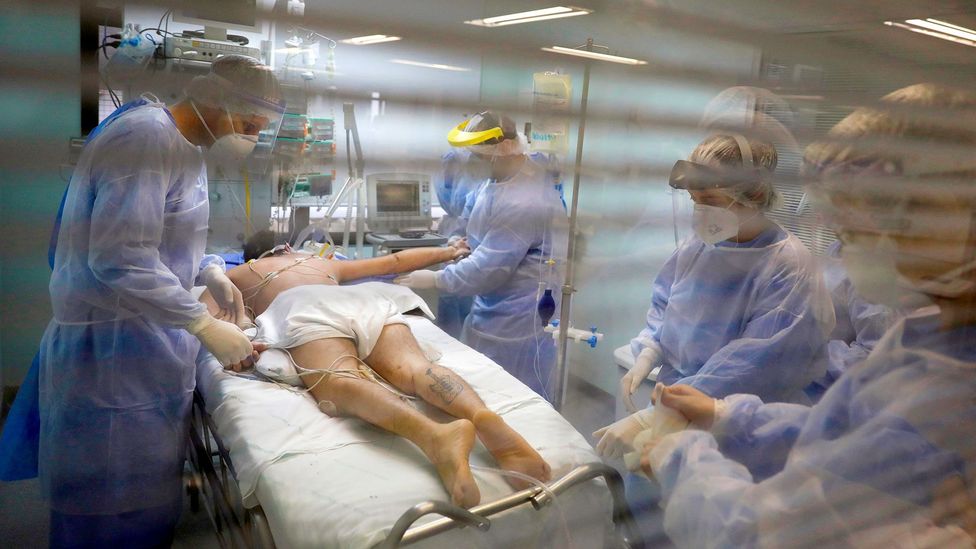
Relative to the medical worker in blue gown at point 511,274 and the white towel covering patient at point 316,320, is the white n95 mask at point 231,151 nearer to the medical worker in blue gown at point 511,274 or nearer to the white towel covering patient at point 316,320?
the white towel covering patient at point 316,320

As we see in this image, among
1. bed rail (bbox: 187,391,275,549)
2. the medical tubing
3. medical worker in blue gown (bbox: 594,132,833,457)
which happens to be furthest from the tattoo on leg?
bed rail (bbox: 187,391,275,549)

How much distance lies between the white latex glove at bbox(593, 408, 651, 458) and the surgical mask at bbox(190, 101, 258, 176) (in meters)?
0.90

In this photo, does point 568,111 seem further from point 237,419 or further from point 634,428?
point 237,419

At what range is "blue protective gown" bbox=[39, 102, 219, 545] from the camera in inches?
34.9

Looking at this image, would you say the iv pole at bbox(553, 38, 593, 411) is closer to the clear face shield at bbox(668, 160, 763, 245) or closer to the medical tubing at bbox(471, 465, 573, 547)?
the clear face shield at bbox(668, 160, 763, 245)

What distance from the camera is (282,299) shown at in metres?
1.94

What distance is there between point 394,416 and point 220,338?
1.38 ft

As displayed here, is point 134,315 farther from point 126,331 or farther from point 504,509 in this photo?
point 504,509

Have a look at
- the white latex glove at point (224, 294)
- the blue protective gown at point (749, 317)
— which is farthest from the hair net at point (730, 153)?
the white latex glove at point (224, 294)

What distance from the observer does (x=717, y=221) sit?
1.28 meters

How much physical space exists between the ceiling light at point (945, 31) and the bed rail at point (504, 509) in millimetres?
987

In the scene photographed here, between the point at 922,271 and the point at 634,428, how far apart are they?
62 centimetres

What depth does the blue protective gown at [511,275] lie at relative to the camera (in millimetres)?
2084

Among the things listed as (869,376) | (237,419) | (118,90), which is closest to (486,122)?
(118,90)
